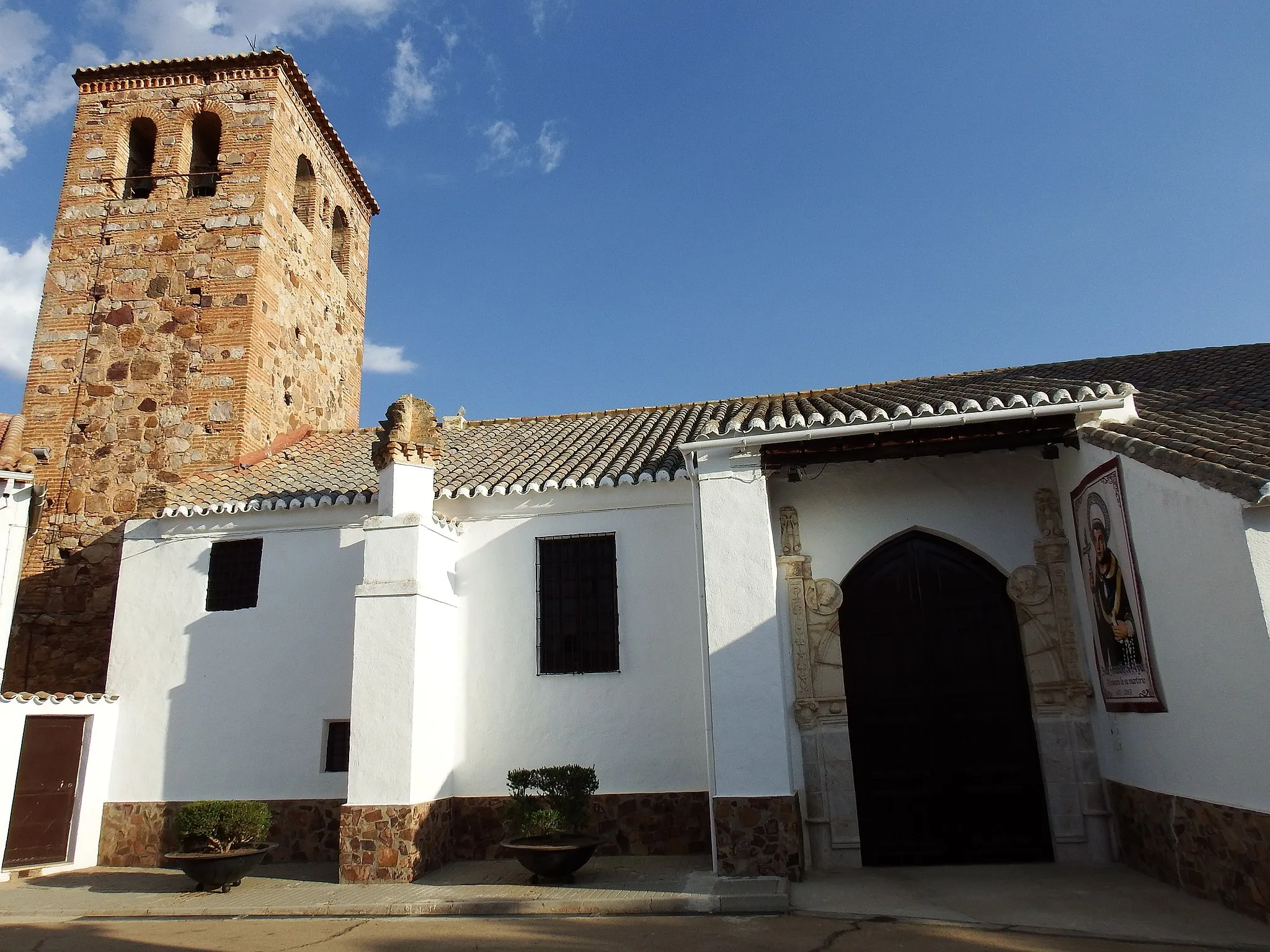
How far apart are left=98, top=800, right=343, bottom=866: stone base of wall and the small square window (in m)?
0.36

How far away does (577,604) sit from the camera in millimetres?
9711

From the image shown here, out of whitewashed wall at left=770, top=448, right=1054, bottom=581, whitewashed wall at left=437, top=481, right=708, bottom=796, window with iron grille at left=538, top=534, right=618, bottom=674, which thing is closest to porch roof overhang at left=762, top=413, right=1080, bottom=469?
whitewashed wall at left=770, top=448, right=1054, bottom=581

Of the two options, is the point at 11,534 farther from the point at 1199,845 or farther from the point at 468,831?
the point at 1199,845

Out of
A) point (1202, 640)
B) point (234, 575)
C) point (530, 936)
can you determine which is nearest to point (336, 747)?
point (234, 575)

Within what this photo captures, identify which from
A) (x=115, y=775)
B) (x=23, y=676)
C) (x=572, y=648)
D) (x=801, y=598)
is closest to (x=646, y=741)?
(x=572, y=648)

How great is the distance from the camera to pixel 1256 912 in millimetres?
5688

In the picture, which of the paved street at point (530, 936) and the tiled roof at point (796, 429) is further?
the tiled roof at point (796, 429)

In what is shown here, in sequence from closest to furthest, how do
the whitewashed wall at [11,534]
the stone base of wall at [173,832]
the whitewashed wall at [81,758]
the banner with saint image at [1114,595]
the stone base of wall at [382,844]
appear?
the banner with saint image at [1114,595] < the stone base of wall at [382,844] < the whitewashed wall at [81,758] < the stone base of wall at [173,832] < the whitewashed wall at [11,534]

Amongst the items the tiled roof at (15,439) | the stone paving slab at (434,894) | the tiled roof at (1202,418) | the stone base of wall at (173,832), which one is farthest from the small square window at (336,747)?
the tiled roof at (1202,418)

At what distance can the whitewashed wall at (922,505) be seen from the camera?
8734 millimetres

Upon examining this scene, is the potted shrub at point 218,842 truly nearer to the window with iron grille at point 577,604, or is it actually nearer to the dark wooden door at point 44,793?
the dark wooden door at point 44,793

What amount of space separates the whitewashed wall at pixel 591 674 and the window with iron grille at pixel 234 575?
263 centimetres

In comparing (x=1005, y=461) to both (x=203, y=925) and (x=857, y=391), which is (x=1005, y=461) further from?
(x=203, y=925)

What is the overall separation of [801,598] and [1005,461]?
2.59 meters
